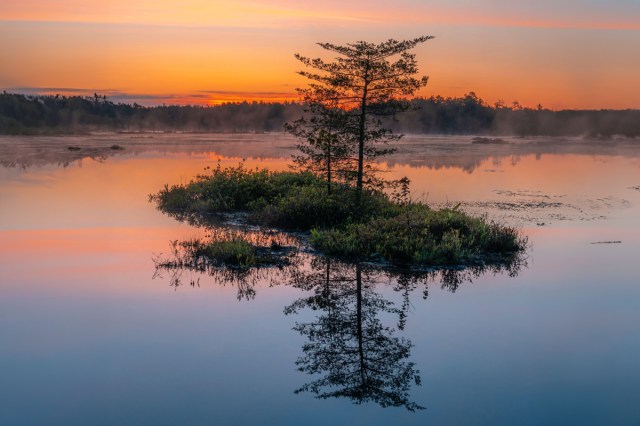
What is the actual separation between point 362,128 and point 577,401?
44.3ft

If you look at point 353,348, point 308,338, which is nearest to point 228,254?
point 308,338

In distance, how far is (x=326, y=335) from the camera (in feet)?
35.7

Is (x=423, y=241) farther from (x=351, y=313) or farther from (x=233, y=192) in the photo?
(x=233, y=192)

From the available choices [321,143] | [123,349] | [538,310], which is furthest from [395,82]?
[123,349]

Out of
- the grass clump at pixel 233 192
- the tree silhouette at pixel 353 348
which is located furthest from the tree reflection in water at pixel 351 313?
the grass clump at pixel 233 192

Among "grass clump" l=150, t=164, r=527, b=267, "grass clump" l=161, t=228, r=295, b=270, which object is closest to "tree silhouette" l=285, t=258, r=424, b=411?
"grass clump" l=161, t=228, r=295, b=270

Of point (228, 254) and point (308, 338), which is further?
point (228, 254)

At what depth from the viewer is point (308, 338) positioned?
10695mm

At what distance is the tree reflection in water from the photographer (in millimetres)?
8906

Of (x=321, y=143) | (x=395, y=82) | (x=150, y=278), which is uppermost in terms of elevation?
(x=395, y=82)

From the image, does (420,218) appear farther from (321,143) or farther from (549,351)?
(549,351)

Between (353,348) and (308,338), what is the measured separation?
2.91 feet

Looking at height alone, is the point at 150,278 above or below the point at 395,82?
below

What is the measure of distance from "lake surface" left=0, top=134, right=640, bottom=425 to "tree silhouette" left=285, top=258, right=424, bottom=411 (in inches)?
1.6
